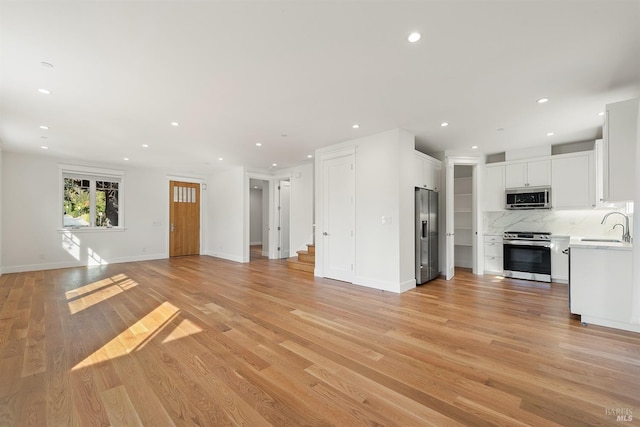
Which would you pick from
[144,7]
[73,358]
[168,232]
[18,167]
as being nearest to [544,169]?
[144,7]

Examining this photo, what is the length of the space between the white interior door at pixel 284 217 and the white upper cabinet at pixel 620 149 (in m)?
6.73

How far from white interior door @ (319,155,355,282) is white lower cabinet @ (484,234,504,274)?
3.19 meters

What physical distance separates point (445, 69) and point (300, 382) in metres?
3.09

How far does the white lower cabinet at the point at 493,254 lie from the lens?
18.9ft

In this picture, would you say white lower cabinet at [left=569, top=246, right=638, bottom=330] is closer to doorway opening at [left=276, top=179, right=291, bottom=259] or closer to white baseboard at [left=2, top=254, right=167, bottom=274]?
doorway opening at [left=276, top=179, right=291, bottom=259]

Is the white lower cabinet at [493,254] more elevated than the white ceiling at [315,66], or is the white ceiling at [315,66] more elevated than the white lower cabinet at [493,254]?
the white ceiling at [315,66]

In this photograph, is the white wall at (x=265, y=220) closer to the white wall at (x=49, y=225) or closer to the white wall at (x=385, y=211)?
the white wall at (x=49, y=225)

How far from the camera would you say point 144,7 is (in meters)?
1.87

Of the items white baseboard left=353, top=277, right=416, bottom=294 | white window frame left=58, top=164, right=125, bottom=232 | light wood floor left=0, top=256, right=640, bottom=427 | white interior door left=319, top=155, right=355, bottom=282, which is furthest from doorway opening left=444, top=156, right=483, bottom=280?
white window frame left=58, top=164, right=125, bottom=232

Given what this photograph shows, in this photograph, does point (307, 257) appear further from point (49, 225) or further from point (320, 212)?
point (49, 225)

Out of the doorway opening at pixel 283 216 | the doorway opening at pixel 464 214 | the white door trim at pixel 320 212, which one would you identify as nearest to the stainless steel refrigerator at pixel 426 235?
the doorway opening at pixel 464 214

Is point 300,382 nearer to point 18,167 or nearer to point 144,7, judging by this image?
point 144,7

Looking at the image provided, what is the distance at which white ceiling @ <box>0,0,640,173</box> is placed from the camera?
1.95 meters

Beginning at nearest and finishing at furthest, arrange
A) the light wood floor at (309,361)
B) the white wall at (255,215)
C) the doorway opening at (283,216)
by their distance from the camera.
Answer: the light wood floor at (309,361)
the doorway opening at (283,216)
the white wall at (255,215)
